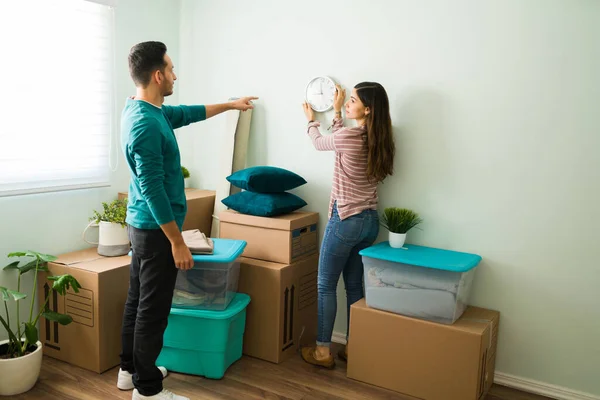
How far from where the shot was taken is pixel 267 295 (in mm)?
2867

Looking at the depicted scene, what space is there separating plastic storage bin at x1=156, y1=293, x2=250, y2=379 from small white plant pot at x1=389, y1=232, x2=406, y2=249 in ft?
2.73

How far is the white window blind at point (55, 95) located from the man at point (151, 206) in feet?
2.57

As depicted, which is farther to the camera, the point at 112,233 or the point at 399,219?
the point at 112,233

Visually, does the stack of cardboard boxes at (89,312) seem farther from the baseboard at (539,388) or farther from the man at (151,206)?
the baseboard at (539,388)

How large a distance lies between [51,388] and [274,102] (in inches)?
74.6

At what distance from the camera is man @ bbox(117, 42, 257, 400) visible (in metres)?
2.08

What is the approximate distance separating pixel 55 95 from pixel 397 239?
190 cm

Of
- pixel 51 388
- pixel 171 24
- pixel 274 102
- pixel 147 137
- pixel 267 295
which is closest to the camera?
pixel 147 137

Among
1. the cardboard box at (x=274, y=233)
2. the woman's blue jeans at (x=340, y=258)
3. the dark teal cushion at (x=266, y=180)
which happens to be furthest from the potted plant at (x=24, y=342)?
the woman's blue jeans at (x=340, y=258)

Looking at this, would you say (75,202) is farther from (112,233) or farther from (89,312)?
(89,312)

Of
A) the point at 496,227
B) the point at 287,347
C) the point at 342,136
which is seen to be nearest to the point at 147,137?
the point at 342,136

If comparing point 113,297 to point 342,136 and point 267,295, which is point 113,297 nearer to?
point 267,295

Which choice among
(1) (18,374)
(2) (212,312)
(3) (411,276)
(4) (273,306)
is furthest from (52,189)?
(3) (411,276)

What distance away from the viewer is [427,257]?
253 cm
